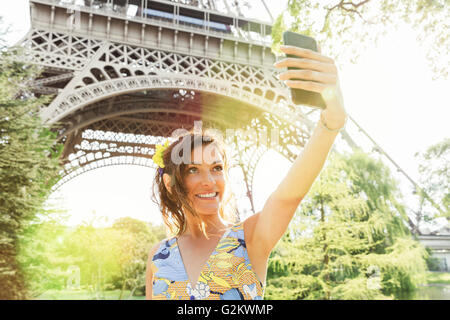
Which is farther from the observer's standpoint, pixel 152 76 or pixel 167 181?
pixel 152 76

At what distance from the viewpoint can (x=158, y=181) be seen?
2.11 m

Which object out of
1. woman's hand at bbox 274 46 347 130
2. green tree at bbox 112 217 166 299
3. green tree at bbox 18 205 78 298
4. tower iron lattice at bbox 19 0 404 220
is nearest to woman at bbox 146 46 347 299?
woman's hand at bbox 274 46 347 130

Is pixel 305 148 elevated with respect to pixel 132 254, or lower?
elevated

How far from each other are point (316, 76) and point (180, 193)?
0.88 m

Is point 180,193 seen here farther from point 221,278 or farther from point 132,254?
point 132,254

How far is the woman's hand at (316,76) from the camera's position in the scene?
3.71ft

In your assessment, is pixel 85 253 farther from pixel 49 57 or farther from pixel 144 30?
pixel 144 30

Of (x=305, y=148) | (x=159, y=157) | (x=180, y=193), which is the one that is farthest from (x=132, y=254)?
(x=305, y=148)

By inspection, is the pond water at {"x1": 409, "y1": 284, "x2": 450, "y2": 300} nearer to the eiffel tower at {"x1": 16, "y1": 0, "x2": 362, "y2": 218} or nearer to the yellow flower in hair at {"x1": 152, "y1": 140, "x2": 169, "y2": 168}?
the eiffel tower at {"x1": 16, "y1": 0, "x2": 362, "y2": 218}

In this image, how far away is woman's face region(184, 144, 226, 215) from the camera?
65.2 inches

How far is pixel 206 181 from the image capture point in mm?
1657

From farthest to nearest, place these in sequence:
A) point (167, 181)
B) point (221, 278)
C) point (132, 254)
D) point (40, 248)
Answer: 1. point (132, 254)
2. point (40, 248)
3. point (167, 181)
4. point (221, 278)
